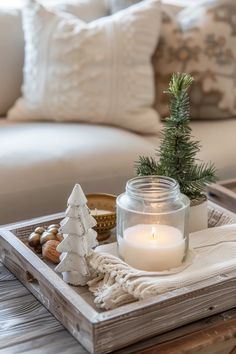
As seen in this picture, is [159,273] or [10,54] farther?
[10,54]

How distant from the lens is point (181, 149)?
1.27 meters

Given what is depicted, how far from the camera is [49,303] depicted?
Answer: 114cm

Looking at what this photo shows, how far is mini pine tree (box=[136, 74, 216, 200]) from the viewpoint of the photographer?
1256mm

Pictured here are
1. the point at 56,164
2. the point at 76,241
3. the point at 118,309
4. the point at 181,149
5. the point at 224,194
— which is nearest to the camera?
the point at 118,309

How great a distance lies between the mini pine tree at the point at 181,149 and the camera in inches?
49.4

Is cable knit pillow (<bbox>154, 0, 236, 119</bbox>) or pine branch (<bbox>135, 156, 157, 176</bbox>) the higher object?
cable knit pillow (<bbox>154, 0, 236, 119</bbox>)

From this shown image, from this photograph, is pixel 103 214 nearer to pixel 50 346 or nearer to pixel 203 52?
pixel 50 346

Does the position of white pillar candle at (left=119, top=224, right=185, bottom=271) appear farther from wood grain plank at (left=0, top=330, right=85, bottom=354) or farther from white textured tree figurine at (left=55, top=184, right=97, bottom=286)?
wood grain plank at (left=0, top=330, right=85, bottom=354)

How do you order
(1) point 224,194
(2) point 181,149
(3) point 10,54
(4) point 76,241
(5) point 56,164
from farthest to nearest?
(3) point 10,54
(5) point 56,164
(1) point 224,194
(2) point 181,149
(4) point 76,241

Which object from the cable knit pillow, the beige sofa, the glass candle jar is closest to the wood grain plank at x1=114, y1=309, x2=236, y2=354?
the glass candle jar

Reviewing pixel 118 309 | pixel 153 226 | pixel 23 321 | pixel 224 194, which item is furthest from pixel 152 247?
pixel 224 194

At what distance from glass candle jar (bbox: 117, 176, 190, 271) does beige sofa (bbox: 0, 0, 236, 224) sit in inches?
26.9

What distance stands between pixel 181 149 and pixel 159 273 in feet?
0.90

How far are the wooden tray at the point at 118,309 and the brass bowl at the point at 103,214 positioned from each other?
175mm
